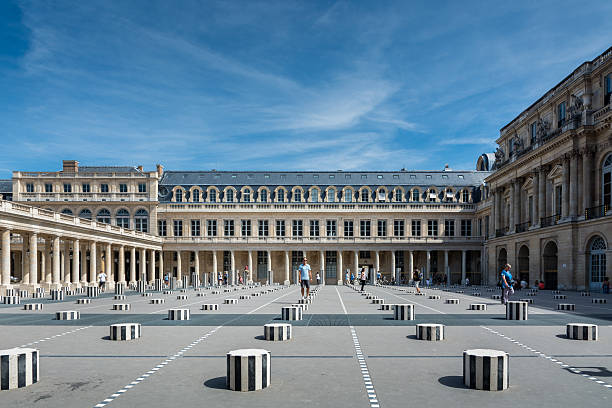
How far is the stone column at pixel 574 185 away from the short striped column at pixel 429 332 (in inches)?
1463

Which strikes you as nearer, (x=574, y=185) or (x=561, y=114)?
(x=574, y=185)

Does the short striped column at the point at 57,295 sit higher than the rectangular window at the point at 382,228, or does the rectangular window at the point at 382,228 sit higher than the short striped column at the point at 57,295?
the rectangular window at the point at 382,228

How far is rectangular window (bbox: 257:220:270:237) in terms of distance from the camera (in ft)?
283

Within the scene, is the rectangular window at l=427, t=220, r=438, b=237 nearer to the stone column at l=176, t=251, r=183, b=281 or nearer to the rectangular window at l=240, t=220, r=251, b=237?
the rectangular window at l=240, t=220, r=251, b=237

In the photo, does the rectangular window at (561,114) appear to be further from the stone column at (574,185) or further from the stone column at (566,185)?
the stone column at (574,185)

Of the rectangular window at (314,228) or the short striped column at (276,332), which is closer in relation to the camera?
the short striped column at (276,332)

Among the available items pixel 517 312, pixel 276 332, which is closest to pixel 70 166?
pixel 517 312

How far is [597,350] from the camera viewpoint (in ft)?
42.8

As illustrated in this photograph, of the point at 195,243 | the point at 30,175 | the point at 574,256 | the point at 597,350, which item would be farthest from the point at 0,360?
the point at 30,175

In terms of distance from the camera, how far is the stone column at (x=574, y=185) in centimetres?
4647

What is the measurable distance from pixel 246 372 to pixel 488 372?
13.6 ft

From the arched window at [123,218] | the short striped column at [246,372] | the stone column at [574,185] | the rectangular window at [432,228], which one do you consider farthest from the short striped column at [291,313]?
the arched window at [123,218]

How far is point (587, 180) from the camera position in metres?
45.0

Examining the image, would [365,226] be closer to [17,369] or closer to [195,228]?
[195,228]
